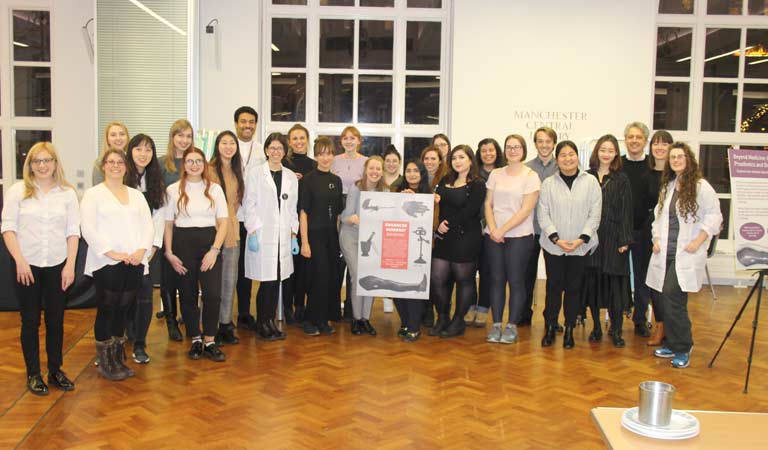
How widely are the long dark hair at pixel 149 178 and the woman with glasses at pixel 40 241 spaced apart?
1.66 ft

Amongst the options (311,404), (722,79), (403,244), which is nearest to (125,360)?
(311,404)

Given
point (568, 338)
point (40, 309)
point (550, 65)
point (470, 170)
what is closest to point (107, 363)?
point (40, 309)

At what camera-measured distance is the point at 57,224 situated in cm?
368

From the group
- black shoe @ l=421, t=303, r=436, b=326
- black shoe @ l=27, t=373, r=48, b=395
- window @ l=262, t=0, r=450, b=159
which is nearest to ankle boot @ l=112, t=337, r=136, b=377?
black shoe @ l=27, t=373, r=48, b=395

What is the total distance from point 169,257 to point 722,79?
7155 millimetres

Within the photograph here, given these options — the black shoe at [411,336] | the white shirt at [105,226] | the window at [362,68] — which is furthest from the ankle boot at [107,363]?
the window at [362,68]

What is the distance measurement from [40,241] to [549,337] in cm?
344

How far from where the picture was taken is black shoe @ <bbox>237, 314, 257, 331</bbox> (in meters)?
5.29

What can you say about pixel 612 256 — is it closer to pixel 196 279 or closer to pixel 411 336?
pixel 411 336

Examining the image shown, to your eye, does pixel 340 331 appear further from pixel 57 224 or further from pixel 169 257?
pixel 57 224

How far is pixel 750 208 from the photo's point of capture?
4.16 metres

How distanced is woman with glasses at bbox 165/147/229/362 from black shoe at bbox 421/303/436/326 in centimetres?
177

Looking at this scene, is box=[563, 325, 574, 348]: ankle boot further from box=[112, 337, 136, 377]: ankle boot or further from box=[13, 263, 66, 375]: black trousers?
box=[13, 263, 66, 375]: black trousers

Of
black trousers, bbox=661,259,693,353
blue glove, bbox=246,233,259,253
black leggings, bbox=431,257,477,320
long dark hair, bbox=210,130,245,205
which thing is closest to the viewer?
black trousers, bbox=661,259,693,353
